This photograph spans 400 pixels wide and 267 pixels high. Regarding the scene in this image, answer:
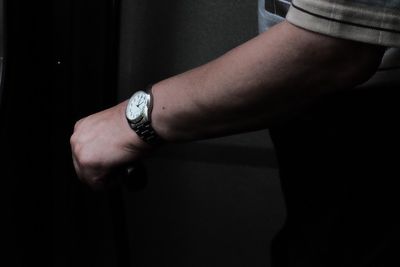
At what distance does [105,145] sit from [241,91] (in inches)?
8.5

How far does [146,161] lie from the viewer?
1399 millimetres

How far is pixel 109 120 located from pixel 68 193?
0.53 metres

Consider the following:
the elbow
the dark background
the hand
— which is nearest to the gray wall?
the dark background

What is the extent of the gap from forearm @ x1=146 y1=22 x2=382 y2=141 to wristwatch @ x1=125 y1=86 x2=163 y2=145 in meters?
0.01

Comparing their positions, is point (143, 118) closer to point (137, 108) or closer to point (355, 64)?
point (137, 108)

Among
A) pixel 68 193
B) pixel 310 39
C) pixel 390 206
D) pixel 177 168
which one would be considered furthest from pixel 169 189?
pixel 310 39

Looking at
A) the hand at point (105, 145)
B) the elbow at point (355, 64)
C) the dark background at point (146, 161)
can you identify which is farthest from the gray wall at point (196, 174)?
the elbow at point (355, 64)

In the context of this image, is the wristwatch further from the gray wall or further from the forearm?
the gray wall

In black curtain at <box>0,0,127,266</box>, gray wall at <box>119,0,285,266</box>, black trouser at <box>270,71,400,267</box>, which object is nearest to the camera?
black trouser at <box>270,71,400,267</box>

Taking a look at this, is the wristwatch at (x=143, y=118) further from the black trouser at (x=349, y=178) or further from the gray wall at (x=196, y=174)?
the gray wall at (x=196, y=174)

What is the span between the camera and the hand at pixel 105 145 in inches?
31.5

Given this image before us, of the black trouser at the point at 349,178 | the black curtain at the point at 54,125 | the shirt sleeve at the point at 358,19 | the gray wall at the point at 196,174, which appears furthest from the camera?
the gray wall at the point at 196,174

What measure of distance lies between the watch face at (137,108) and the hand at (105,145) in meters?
0.02

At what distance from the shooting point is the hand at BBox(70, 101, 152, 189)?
2.62 feet
